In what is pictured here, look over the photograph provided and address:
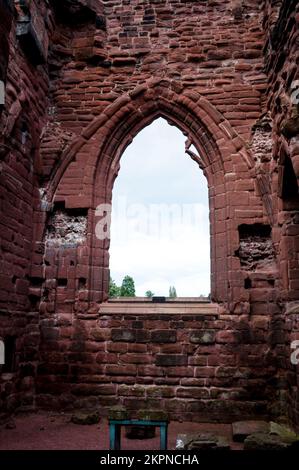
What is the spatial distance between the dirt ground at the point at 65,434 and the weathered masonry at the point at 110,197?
33cm

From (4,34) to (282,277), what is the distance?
4.62m

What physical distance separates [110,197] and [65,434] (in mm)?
3725

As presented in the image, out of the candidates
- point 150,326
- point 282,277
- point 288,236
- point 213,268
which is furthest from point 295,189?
point 150,326

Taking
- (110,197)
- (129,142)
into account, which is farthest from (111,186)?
(129,142)

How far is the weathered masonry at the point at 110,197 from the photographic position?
5844mm

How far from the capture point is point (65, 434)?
16.1 ft

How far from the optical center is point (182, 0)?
7.68 meters

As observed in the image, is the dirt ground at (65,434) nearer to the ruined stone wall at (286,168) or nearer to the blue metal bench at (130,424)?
the blue metal bench at (130,424)

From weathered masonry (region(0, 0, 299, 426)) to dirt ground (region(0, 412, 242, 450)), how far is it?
328mm

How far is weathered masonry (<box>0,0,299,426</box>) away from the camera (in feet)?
Answer: 19.2

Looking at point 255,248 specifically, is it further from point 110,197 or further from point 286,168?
point 110,197

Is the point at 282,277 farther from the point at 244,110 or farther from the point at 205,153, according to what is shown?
the point at 244,110

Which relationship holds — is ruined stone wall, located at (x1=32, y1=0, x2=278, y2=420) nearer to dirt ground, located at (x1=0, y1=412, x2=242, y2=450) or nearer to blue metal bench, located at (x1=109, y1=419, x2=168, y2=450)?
dirt ground, located at (x1=0, y1=412, x2=242, y2=450)

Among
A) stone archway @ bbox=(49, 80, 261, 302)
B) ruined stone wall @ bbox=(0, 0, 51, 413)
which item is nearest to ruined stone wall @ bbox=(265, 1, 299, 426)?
stone archway @ bbox=(49, 80, 261, 302)
